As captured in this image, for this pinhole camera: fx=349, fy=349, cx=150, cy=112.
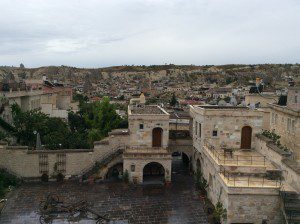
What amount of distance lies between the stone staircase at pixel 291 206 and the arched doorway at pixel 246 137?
1042cm

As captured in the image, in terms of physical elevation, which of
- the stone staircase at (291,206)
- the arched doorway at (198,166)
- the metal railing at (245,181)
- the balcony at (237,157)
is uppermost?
the balcony at (237,157)

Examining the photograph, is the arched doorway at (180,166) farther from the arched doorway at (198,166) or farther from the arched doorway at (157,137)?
the arched doorway at (157,137)

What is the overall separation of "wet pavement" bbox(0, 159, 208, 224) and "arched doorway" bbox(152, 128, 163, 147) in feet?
11.3

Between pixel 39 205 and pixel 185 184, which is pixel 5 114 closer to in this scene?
pixel 39 205

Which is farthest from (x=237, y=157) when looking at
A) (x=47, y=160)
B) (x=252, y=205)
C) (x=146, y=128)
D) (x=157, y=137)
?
(x=47, y=160)

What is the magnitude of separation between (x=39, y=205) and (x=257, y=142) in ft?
58.0

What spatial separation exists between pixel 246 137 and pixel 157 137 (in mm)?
7724

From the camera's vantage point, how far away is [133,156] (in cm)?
2922

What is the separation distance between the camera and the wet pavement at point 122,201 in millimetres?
22375

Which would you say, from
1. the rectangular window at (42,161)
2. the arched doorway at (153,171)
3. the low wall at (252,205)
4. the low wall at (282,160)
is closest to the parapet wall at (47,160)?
the rectangular window at (42,161)

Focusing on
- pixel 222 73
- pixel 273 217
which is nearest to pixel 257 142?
pixel 273 217

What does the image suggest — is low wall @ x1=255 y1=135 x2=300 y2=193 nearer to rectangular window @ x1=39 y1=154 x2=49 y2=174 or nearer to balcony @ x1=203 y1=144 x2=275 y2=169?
balcony @ x1=203 y1=144 x2=275 y2=169

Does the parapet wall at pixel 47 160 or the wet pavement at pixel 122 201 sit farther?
the parapet wall at pixel 47 160

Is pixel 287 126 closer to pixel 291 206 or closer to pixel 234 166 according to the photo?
pixel 234 166
